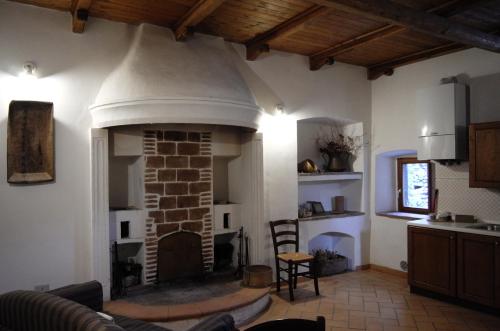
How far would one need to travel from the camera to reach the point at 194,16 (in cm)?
353

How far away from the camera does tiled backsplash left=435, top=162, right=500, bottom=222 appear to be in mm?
4359

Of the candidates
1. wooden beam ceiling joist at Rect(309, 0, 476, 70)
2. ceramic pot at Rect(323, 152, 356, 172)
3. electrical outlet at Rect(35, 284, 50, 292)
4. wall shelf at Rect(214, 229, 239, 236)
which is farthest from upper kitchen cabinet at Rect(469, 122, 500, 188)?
electrical outlet at Rect(35, 284, 50, 292)

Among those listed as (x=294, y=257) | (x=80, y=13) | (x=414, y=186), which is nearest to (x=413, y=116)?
(x=414, y=186)

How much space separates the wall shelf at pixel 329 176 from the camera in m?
5.10

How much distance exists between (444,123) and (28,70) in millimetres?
4571

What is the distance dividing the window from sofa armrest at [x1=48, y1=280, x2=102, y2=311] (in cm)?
450

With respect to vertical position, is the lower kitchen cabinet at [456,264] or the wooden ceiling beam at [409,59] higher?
the wooden ceiling beam at [409,59]

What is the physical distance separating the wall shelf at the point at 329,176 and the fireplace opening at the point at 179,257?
1706mm

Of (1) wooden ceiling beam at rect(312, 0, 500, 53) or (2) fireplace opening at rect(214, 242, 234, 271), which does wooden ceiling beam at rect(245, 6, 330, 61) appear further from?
(2) fireplace opening at rect(214, 242, 234, 271)

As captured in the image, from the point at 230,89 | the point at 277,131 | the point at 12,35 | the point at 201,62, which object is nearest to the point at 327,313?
the point at 277,131

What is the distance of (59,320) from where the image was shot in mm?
1953

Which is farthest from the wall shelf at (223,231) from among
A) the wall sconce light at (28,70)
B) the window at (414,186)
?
the window at (414,186)

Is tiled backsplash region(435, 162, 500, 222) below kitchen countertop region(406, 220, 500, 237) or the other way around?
the other way around

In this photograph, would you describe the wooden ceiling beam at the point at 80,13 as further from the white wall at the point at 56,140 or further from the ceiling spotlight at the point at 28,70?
the ceiling spotlight at the point at 28,70
